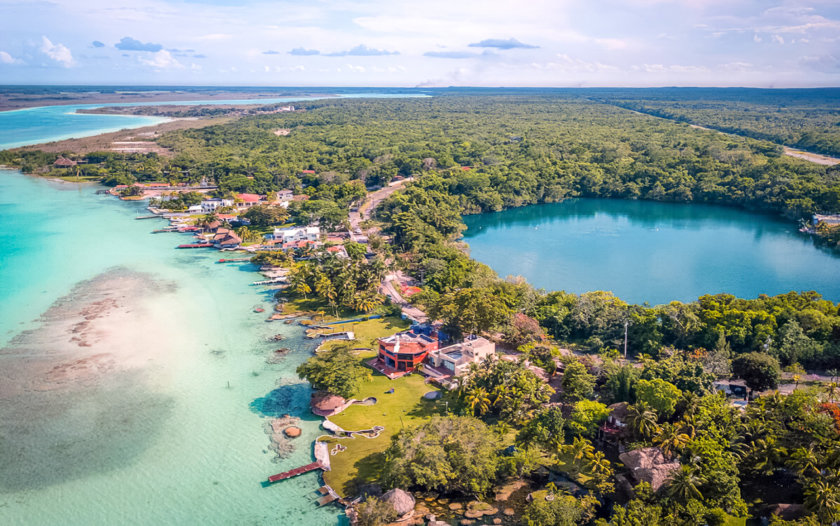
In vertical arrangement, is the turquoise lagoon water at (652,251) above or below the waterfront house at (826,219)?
below

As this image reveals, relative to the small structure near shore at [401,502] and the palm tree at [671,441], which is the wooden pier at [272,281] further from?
the palm tree at [671,441]

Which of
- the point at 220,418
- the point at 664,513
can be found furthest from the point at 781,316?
the point at 220,418

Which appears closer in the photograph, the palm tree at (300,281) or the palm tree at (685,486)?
the palm tree at (685,486)

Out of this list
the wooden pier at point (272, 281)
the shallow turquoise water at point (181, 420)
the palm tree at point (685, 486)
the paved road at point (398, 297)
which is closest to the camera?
the palm tree at point (685, 486)

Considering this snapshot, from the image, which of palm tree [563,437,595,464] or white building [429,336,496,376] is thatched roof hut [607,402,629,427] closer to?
palm tree [563,437,595,464]

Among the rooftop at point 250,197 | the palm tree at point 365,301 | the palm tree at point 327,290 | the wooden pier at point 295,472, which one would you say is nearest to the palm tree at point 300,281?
the palm tree at point 327,290

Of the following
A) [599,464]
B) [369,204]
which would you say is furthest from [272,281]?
[599,464]

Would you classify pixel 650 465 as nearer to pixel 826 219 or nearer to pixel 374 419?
pixel 374 419
